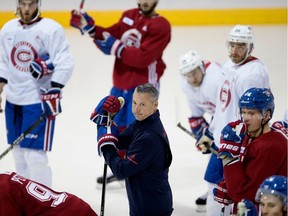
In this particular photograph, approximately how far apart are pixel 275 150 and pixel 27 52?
71.5 inches

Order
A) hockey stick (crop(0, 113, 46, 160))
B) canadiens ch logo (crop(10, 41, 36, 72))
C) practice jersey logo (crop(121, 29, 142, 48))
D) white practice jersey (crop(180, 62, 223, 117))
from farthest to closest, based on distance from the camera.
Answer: practice jersey logo (crop(121, 29, 142, 48)) < white practice jersey (crop(180, 62, 223, 117)) < canadiens ch logo (crop(10, 41, 36, 72)) < hockey stick (crop(0, 113, 46, 160))

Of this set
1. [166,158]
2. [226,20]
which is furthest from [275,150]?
[226,20]

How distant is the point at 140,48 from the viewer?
4.78 metres

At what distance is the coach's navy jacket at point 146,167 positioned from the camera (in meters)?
3.18

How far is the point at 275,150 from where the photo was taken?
2.99 meters

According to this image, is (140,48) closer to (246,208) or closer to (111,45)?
(111,45)

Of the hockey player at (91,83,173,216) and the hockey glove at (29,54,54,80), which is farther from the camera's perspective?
the hockey glove at (29,54,54,80)

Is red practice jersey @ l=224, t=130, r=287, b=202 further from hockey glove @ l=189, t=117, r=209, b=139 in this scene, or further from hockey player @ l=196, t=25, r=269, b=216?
hockey glove @ l=189, t=117, r=209, b=139

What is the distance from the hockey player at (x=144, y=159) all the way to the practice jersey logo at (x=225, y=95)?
0.73m

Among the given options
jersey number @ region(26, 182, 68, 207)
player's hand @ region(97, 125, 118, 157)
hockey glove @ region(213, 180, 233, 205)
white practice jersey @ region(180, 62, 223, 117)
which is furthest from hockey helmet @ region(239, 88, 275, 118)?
white practice jersey @ region(180, 62, 223, 117)

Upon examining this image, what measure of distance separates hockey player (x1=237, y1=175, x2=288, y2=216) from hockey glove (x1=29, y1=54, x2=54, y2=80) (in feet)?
5.70

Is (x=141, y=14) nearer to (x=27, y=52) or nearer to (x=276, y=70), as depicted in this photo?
(x=27, y=52)

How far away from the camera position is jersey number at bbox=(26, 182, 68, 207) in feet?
9.68

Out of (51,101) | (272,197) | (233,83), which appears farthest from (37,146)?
(272,197)
